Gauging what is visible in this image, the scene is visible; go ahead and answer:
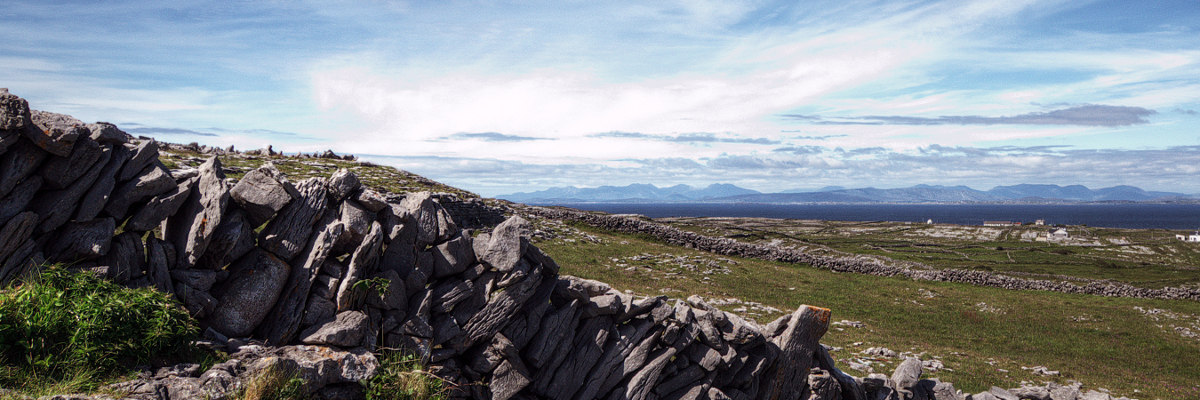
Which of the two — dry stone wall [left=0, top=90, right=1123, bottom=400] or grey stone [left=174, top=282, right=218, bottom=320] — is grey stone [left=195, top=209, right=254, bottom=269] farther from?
grey stone [left=174, top=282, right=218, bottom=320]

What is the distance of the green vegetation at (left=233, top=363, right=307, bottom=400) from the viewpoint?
26.1 ft

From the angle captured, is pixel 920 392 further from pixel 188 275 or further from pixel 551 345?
pixel 188 275

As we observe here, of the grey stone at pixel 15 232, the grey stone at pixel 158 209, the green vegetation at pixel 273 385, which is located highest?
the grey stone at pixel 158 209

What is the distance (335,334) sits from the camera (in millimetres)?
9648

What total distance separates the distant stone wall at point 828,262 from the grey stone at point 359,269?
43157 millimetres

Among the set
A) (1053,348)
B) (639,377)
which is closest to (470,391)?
(639,377)

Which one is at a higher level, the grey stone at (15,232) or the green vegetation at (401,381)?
the grey stone at (15,232)

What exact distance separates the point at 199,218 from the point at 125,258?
1.12 metres

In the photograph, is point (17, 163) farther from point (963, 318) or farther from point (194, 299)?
point (963, 318)

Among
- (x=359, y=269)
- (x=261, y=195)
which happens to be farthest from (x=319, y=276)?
(x=261, y=195)

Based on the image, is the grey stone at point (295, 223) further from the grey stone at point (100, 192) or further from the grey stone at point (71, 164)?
the grey stone at point (71, 164)

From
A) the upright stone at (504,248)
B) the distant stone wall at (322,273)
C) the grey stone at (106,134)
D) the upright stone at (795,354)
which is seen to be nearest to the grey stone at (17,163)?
the distant stone wall at (322,273)

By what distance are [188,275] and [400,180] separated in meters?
44.3

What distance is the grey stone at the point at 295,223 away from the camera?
9.97 m
